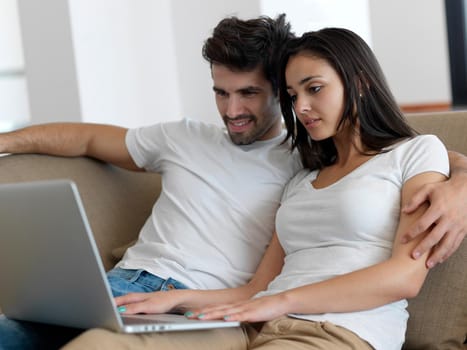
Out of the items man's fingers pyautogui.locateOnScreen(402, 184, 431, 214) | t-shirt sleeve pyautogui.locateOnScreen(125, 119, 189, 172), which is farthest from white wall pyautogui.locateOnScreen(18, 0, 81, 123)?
man's fingers pyautogui.locateOnScreen(402, 184, 431, 214)

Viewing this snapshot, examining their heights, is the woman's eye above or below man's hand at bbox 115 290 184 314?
above

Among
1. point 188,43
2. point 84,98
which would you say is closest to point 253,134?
point 84,98

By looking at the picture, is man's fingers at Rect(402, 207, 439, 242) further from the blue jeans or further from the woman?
the blue jeans

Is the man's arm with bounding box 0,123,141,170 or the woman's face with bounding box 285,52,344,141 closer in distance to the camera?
the woman's face with bounding box 285,52,344,141

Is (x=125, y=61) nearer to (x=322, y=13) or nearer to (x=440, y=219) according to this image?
(x=322, y=13)

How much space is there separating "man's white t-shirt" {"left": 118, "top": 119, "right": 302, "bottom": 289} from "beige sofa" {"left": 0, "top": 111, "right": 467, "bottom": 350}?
0.20 meters

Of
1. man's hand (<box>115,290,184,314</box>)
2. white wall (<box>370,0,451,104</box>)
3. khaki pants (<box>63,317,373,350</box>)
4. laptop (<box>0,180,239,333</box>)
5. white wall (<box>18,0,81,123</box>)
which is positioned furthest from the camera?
white wall (<box>370,0,451,104</box>)

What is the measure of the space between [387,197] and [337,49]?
1.15 ft

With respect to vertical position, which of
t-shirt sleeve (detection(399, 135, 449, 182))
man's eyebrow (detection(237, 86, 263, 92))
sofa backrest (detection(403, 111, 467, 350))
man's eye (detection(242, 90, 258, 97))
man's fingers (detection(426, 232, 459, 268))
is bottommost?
sofa backrest (detection(403, 111, 467, 350))

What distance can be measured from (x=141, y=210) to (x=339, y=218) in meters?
0.84

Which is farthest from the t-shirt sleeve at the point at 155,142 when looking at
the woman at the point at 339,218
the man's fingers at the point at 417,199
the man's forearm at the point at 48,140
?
the man's fingers at the point at 417,199

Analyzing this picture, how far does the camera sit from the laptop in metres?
1.29

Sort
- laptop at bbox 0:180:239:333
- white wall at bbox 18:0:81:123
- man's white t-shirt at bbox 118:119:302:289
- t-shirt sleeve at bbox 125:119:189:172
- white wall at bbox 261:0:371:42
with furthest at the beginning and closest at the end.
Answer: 1. white wall at bbox 261:0:371:42
2. white wall at bbox 18:0:81:123
3. t-shirt sleeve at bbox 125:119:189:172
4. man's white t-shirt at bbox 118:119:302:289
5. laptop at bbox 0:180:239:333

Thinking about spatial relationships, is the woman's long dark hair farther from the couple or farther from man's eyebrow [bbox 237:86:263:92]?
man's eyebrow [bbox 237:86:263:92]
